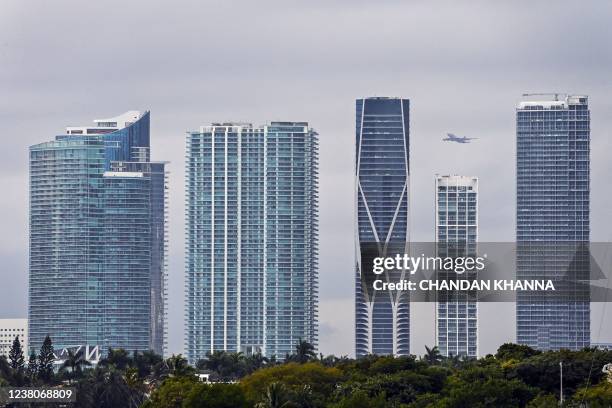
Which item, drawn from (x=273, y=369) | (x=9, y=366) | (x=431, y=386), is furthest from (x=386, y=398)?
(x=9, y=366)

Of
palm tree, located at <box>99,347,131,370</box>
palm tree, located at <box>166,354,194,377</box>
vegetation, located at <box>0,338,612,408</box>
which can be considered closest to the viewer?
vegetation, located at <box>0,338,612,408</box>

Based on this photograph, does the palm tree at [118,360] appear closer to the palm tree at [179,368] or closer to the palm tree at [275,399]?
the palm tree at [179,368]

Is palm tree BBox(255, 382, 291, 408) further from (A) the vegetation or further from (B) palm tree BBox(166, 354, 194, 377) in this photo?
(B) palm tree BBox(166, 354, 194, 377)

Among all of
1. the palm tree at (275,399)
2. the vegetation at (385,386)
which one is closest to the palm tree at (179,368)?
the vegetation at (385,386)

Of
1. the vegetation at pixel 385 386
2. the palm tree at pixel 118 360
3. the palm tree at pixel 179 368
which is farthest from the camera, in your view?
the palm tree at pixel 118 360

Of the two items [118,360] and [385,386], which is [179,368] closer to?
[385,386]

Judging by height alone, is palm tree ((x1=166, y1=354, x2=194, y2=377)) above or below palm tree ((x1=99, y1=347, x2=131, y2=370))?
above

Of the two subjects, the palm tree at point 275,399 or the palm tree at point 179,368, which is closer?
the palm tree at point 275,399

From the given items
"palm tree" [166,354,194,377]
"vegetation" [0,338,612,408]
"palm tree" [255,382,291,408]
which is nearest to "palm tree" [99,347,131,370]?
"vegetation" [0,338,612,408]
